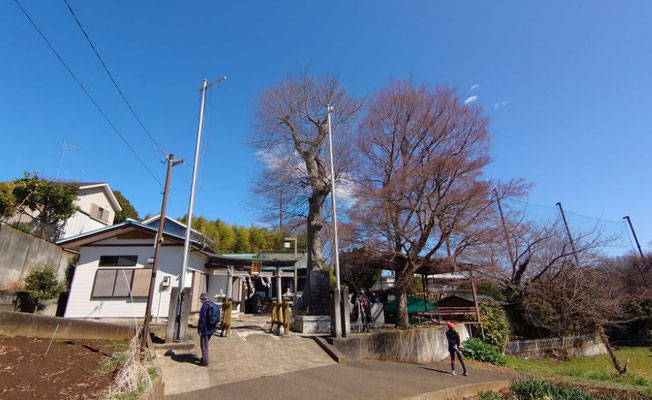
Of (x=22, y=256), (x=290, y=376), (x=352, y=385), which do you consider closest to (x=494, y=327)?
(x=352, y=385)

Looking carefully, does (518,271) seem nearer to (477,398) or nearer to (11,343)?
(477,398)

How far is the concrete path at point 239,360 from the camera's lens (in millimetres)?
6863

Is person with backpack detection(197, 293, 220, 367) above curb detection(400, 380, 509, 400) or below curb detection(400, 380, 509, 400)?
above

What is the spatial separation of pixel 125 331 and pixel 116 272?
20.5 feet

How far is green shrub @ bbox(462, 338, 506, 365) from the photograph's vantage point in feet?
44.1

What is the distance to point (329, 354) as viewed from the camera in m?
9.60

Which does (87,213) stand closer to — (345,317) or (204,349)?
(204,349)

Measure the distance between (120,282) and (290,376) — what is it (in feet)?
35.2

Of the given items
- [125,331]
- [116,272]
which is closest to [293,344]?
[125,331]

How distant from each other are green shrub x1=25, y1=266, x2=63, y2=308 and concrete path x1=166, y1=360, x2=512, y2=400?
12066mm

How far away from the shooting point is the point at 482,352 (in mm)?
13594

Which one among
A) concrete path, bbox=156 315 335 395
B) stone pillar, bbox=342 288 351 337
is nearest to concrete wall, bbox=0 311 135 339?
concrete path, bbox=156 315 335 395

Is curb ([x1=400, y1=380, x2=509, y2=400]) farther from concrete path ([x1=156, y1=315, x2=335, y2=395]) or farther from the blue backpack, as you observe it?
the blue backpack

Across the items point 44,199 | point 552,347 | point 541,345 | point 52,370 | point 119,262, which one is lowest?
point 552,347
